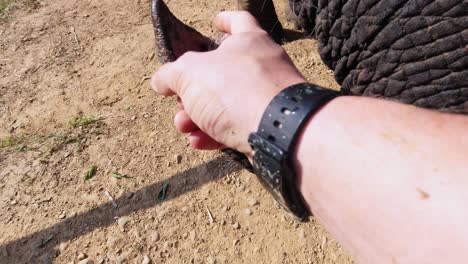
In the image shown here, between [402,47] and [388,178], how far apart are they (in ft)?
3.51

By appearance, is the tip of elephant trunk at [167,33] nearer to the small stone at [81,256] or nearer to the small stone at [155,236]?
the small stone at [155,236]

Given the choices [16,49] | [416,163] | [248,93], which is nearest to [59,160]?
[16,49]

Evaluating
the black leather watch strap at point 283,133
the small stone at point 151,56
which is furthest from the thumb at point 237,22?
the small stone at point 151,56

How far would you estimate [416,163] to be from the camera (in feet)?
3.03

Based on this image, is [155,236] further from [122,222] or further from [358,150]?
[358,150]

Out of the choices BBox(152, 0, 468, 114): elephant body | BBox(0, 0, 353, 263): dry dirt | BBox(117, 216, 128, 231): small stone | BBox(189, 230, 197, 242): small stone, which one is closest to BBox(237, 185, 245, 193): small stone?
BBox(0, 0, 353, 263): dry dirt

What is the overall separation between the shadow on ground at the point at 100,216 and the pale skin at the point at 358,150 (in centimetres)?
117

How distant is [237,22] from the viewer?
4.50 feet

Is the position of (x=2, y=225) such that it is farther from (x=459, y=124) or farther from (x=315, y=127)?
(x=459, y=124)

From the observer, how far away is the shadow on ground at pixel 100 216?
90.3 inches

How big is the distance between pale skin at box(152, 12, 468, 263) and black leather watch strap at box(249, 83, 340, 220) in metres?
0.02

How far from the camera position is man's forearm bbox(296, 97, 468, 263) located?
2.82 feet

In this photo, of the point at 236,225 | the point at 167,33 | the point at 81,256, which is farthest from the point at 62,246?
the point at 167,33

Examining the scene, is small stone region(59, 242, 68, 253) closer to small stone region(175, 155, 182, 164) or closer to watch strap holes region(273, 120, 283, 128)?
small stone region(175, 155, 182, 164)
